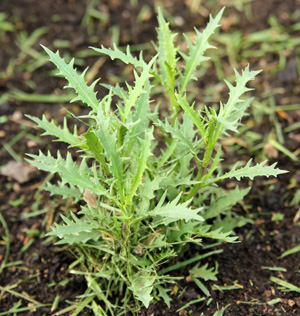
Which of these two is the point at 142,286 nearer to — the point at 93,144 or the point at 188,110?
the point at 93,144

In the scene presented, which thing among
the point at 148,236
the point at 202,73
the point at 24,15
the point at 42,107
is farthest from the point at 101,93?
the point at 148,236

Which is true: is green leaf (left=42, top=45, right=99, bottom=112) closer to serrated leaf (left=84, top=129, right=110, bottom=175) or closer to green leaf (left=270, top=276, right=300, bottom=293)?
serrated leaf (left=84, top=129, right=110, bottom=175)

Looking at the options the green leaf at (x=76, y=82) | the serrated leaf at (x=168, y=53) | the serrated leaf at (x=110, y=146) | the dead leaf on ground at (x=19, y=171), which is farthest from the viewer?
the dead leaf on ground at (x=19, y=171)

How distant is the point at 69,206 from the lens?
2535 mm

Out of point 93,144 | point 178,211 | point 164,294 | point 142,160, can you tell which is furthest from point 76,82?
point 164,294

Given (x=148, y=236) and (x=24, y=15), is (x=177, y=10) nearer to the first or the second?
(x=24, y=15)

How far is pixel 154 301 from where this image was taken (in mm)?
2121

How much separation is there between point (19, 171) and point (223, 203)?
4.04 feet

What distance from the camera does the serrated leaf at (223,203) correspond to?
2.25 metres

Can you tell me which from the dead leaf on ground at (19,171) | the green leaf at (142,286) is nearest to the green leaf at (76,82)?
the green leaf at (142,286)

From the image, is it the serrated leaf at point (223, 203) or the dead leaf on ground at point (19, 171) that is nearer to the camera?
the serrated leaf at point (223, 203)

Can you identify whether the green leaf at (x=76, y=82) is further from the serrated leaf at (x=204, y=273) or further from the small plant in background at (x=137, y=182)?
the serrated leaf at (x=204, y=273)

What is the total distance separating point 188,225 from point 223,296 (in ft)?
1.32

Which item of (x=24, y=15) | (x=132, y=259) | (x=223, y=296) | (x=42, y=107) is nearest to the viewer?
(x=132, y=259)
